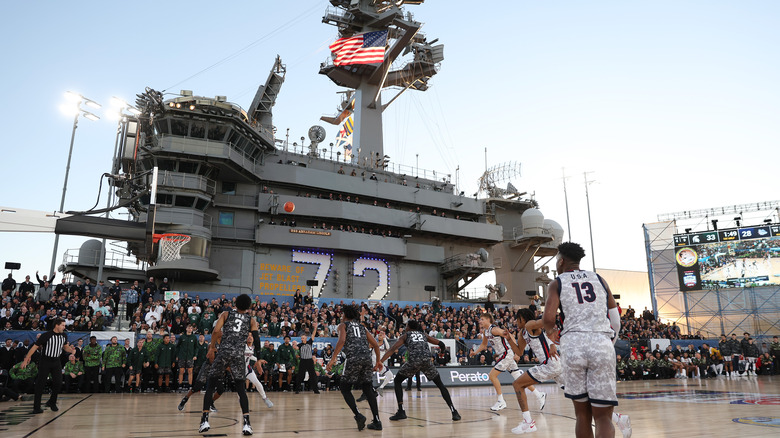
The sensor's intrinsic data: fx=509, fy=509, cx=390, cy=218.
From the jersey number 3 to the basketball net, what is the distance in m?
29.4

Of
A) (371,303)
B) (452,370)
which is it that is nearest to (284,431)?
(452,370)

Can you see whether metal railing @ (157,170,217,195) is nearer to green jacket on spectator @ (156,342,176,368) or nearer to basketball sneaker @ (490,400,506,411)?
green jacket on spectator @ (156,342,176,368)

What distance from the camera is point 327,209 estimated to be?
1559 inches

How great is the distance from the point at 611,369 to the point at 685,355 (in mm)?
30654

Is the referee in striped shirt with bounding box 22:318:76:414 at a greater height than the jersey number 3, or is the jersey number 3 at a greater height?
the jersey number 3

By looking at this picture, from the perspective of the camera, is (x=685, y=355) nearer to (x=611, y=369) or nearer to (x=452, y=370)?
(x=452, y=370)

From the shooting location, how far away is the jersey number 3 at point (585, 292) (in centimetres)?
562

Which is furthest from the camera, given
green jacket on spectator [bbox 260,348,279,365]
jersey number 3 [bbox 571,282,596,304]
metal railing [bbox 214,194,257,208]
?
metal railing [bbox 214,194,257,208]

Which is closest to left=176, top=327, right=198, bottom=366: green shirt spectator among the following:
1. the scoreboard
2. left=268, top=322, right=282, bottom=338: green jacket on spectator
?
left=268, top=322, right=282, bottom=338: green jacket on spectator

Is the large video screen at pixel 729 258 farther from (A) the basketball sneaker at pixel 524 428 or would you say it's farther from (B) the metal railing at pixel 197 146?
(A) the basketball sneaker at pixel 524 428

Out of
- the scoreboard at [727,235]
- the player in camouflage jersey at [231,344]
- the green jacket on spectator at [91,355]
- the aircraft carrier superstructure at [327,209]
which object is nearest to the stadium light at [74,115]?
the aircraft carrier superstructure at [327,209]

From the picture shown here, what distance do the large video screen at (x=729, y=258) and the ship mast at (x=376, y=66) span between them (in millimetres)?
28845

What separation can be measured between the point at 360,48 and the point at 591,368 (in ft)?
139

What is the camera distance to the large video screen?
42719 mm
